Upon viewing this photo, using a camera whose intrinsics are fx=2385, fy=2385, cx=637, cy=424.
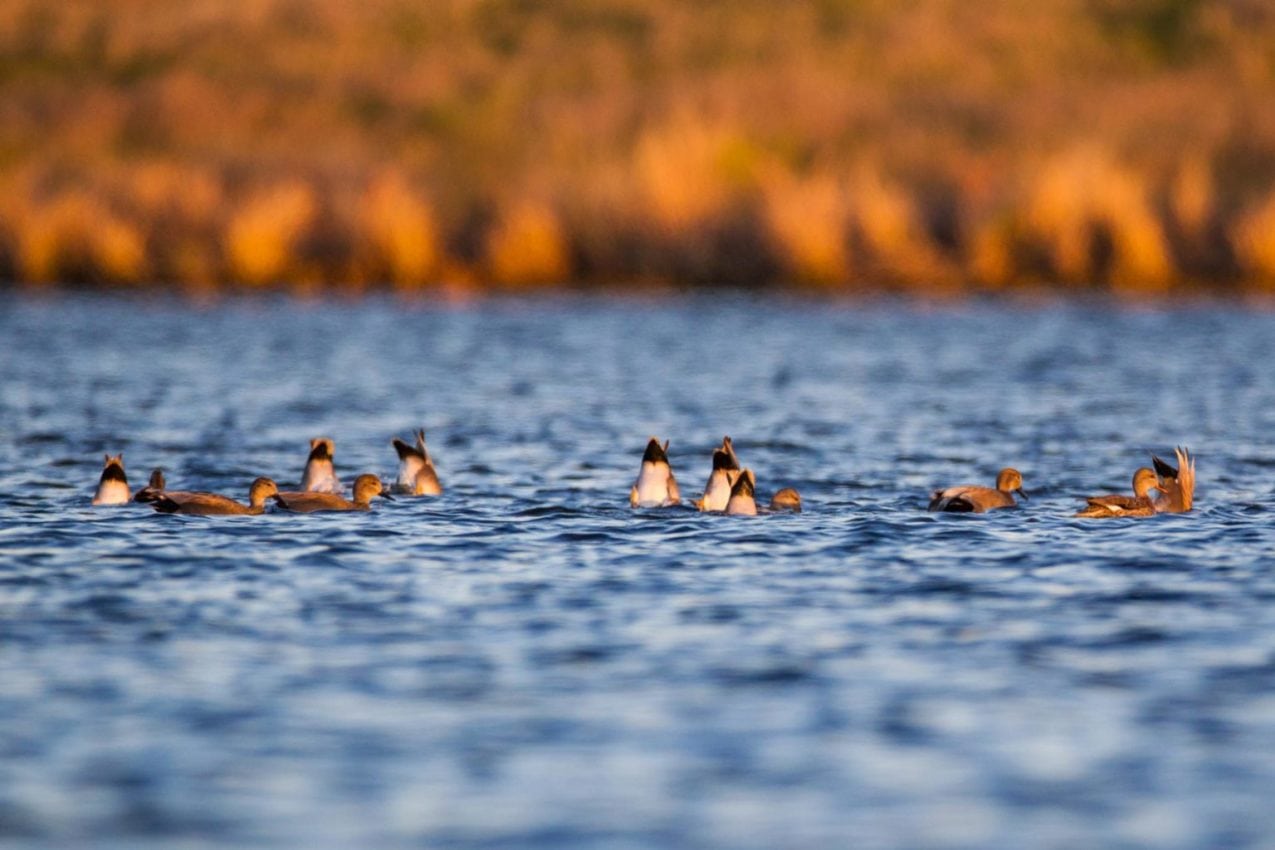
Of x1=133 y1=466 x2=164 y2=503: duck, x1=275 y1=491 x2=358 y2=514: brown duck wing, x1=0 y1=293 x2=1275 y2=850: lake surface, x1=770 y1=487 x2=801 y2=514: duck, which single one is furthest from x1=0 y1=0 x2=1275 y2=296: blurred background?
x1=275 y1=491 x2=358 y2=514: brown duck wing

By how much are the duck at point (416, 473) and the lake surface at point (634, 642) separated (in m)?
0.20

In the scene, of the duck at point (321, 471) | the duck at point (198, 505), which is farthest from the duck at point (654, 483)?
the duck at point (198, 505)

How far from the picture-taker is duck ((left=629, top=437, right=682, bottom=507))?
1377cm

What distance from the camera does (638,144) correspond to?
141ft

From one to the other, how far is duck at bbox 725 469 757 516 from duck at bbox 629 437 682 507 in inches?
16.3

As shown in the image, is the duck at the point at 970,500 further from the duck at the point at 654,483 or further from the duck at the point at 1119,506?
the duck at the point at 654,483

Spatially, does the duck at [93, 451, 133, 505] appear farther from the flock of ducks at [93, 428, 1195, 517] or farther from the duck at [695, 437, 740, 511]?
the duck at [695, 437, 740, 511]

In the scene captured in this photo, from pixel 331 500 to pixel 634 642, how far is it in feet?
14.3

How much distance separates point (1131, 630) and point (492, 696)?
9.51ft

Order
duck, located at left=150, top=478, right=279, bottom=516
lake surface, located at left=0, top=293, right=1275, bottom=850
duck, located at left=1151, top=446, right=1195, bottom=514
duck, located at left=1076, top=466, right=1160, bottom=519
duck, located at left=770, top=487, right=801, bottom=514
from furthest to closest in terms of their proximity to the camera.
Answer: duck, located at left=770, top=487, right=801, bottom=514 < duck, located at left=1151, top=446, right=1195, bottom=514 < duck, located at left=1076, top=466, right=1160, bottom=519 < duck, located at left=150, top=478, right=279, bottom=516 < lake surface, located at left=0, top=293, right=1275, bottom=850

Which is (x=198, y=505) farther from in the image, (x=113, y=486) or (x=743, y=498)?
(x=743, y=498)

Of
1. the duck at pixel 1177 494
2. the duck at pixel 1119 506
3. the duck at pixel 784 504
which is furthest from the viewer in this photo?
the duck at pixel 784 504

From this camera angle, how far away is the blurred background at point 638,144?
113 feet

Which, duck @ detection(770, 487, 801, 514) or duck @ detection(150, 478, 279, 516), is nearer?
duck @ detection(150, 478, 279, 516)
